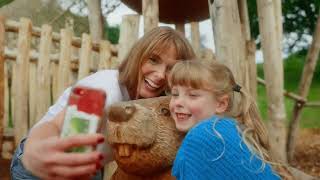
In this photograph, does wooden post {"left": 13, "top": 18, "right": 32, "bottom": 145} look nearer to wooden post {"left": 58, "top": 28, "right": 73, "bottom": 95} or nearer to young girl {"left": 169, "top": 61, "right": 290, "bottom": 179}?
wooden post {"left": 58, "top": 28, "right": 73, "bottom": 95}

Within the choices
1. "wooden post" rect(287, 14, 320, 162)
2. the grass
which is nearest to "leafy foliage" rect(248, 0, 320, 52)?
the grass

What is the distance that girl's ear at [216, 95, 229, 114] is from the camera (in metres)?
1.88

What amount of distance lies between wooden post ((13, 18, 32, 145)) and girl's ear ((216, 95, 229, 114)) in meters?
3.13

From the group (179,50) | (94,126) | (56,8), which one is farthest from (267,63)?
(56,8)

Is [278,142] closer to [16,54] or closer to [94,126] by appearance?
[16,54]

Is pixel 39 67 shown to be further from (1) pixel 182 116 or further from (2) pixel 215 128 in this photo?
(2) pixel 215 128

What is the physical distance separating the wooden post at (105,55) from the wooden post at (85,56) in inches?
6.1

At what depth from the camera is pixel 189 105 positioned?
1.80 metres

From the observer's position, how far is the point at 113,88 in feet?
6.53

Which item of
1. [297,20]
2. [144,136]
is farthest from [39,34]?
[297,20]

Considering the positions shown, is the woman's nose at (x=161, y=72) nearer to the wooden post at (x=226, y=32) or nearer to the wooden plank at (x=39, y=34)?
the wooden post at (x=226, y=32)

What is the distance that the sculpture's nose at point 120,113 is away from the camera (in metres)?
1.79

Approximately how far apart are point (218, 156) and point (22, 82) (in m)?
3.55

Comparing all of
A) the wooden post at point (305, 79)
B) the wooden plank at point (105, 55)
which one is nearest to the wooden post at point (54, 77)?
the wooden plank at point (105, 55)
